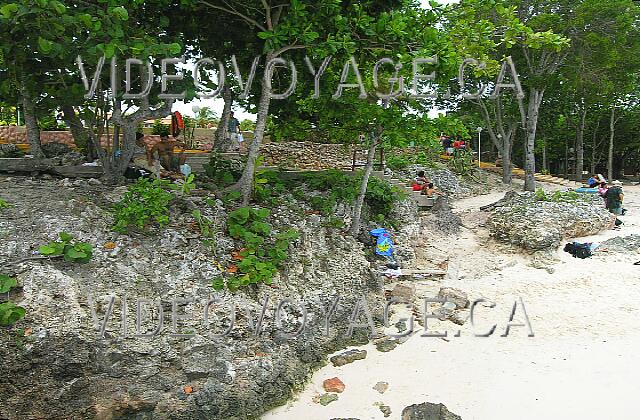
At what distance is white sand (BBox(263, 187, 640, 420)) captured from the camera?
5629mm

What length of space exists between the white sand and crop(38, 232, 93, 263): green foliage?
2.93 metres

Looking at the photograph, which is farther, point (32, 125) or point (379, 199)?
point (379, 199)

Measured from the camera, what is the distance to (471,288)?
9.41 m

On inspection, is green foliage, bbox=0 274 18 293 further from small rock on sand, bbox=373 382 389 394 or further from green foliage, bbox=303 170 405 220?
green foliage, bbox=303 170 405 220

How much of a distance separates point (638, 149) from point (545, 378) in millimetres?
27594

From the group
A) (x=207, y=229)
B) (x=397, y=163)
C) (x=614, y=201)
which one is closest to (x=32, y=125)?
(x=207, y=229)

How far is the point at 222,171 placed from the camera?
9180 millimetres

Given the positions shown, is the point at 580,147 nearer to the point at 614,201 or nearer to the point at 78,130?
the point at 614,201

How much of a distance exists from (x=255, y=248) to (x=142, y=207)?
1638mm

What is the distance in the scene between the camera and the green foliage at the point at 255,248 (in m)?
6.34

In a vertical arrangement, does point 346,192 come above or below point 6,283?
above

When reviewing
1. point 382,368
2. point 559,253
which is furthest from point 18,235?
point 559,253

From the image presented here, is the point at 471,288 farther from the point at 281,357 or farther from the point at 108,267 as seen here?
the point at 108,267

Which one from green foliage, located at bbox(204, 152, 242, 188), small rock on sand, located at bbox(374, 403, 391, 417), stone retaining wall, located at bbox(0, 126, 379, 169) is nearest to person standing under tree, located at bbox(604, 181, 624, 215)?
stone retaining wall, located at bbox(0, 126, 379, 169)
